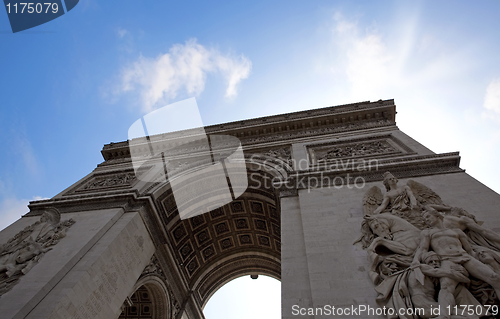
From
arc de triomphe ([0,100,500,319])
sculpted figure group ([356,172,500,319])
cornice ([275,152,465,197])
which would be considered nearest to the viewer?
sculpted figure group ([356,172,500,319])

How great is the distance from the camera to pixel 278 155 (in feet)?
39.8

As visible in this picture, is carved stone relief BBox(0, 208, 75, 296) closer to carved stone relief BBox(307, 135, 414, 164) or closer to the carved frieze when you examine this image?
the carved frieze

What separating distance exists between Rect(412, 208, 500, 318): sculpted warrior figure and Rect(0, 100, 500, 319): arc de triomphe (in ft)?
0.44

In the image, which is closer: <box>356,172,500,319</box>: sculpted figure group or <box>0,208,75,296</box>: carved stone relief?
<box>356,172,500,319</box>: sculpted figure group

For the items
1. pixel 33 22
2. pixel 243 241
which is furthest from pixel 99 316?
pixel 33 22

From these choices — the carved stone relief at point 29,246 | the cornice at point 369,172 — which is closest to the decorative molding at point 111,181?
the carved stone relief at point 29,246

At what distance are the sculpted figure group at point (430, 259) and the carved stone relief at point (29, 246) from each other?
26.9 feet

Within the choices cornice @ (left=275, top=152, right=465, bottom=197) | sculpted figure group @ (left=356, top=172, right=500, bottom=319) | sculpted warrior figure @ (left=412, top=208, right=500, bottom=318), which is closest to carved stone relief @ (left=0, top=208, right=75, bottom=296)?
cornice @ (left=275, top=152, right=465, bottom=197)

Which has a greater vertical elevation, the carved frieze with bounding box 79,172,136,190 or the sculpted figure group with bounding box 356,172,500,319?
the carved frieze with bounding box 79,172,136,190

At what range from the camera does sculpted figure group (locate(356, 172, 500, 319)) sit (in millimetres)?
4434

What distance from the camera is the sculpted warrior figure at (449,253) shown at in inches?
175

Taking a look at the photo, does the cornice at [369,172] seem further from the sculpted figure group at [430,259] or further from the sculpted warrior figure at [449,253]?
the sculpted warrior figure at [449,253]

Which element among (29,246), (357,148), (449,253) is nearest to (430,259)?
(449,253)

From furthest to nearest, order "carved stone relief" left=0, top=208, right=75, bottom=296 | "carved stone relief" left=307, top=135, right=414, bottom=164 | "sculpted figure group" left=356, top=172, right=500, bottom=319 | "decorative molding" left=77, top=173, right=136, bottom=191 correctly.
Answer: "decorative molding" left=77, top=173, right=136, bottom=191 → "carved stone relief" left=307, top=135, right=414, bottom=164 → "carved stone relief" left=0, top=208, right=75, bottom=296 → "sculpted figure group" left=356, top=172, right=500, bottom=319
